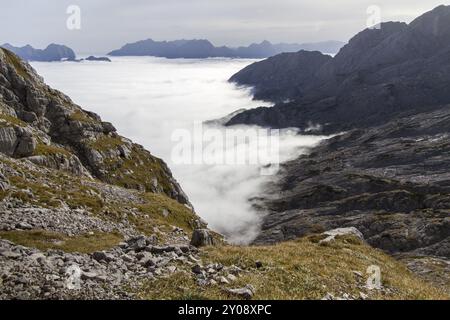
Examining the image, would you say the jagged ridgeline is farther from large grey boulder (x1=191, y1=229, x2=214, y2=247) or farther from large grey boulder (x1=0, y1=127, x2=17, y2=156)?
large grey boulder (x1=191, y1=229, x2=214, y2=247)

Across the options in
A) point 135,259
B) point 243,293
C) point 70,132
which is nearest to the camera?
point 243,293

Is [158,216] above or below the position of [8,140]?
below

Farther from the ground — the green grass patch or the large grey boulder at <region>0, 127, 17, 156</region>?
the large grey boulder at <region>0, 127, 17, 156</region>

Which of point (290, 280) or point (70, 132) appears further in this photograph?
point (70, 132)

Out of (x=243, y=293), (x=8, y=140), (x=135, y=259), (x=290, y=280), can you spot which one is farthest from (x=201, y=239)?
(x=8, y=140)

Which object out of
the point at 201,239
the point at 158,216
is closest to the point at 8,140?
the point at 158,216

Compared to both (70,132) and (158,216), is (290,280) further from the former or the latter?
(70,132)

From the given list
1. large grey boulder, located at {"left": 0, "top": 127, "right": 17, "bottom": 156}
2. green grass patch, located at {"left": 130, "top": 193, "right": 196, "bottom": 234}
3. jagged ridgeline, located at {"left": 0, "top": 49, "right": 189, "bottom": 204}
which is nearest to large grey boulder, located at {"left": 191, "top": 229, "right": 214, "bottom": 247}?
green grass patch, located at {"left": 130, "top": 193, "right": 196, "bottom": 234}

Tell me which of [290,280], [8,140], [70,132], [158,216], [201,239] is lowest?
[158,216]

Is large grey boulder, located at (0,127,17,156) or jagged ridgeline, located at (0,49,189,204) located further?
jagged ridgeline, located at (0,49,189,204)

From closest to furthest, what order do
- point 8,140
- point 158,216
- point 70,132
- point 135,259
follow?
1. point 135,259
2. point 8,140
3. point 158,216
4. point 70,132
